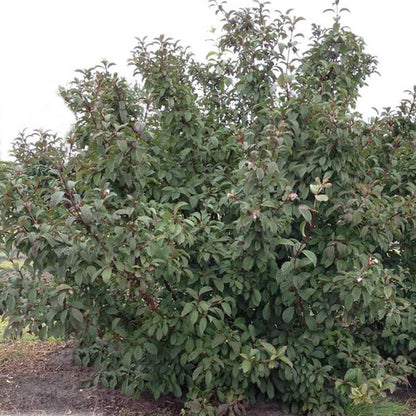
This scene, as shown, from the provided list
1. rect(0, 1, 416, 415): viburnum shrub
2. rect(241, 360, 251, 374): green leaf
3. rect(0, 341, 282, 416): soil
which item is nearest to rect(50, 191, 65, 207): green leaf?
rect(0, 1, 416, 415): viburnum shrub

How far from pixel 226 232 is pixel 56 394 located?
1.58 metres

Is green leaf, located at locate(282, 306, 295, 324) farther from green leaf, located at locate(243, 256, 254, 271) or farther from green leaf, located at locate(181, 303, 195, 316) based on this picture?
green leaf, located at locate(181, 303, 195, 316)

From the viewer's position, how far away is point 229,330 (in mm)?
3078

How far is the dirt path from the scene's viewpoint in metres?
3.42

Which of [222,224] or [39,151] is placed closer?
[222,224]

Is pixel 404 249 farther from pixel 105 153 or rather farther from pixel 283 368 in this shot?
pixel 105 153

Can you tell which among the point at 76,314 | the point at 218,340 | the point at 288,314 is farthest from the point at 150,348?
the point at 288,314

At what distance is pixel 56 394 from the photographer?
11.9 feet

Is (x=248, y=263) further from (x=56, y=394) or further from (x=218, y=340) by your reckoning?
(x=56, y=394)

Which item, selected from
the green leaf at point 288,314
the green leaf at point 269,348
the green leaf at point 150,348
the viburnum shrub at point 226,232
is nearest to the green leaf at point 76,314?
the viburnum shrub at point 226,232

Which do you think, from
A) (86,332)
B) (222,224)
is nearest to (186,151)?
(222,224)

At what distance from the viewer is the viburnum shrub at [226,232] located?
8.98 ft

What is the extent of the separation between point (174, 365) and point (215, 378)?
0.95 feet

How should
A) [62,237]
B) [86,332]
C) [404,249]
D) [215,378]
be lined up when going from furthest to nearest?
[404,249] → [215,378] → [86,332] → [62,237]
